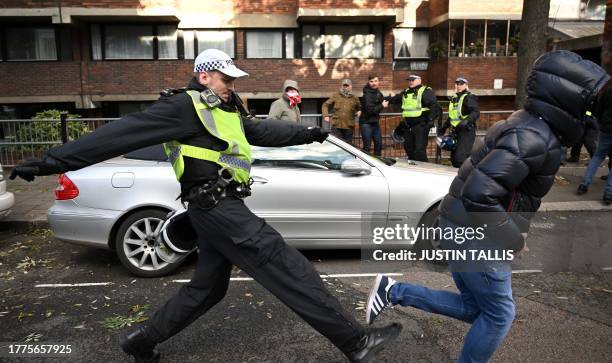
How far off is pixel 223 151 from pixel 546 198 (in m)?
6.62

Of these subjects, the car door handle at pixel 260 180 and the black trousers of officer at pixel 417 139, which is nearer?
the car door handle at pixel 260 180

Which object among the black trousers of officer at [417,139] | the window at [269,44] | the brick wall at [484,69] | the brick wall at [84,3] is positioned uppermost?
the brick wall at [84,3]

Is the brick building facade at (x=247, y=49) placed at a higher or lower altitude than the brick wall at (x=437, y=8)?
lower

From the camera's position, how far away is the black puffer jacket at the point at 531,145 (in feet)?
7.72

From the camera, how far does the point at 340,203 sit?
5062 mm

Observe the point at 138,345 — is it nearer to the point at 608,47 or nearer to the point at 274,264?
the point at 274,264

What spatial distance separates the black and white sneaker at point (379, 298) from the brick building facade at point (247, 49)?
1437 cm

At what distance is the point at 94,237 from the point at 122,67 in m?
13.4

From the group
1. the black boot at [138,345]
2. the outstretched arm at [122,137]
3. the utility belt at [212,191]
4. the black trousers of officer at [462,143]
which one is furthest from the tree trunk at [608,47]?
the black boot at [138,345]

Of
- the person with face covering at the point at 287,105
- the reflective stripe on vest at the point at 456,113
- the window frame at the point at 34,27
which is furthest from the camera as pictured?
the window frame at the point at 34,27

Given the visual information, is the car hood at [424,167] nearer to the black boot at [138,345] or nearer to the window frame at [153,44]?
the black boot at [138,345]

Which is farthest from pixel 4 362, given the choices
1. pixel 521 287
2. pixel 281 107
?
pixel 281 107

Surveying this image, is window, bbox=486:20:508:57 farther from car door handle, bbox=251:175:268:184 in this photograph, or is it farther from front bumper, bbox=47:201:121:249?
front bumper, bbox=47:201:121:249

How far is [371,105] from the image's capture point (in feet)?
31.7
